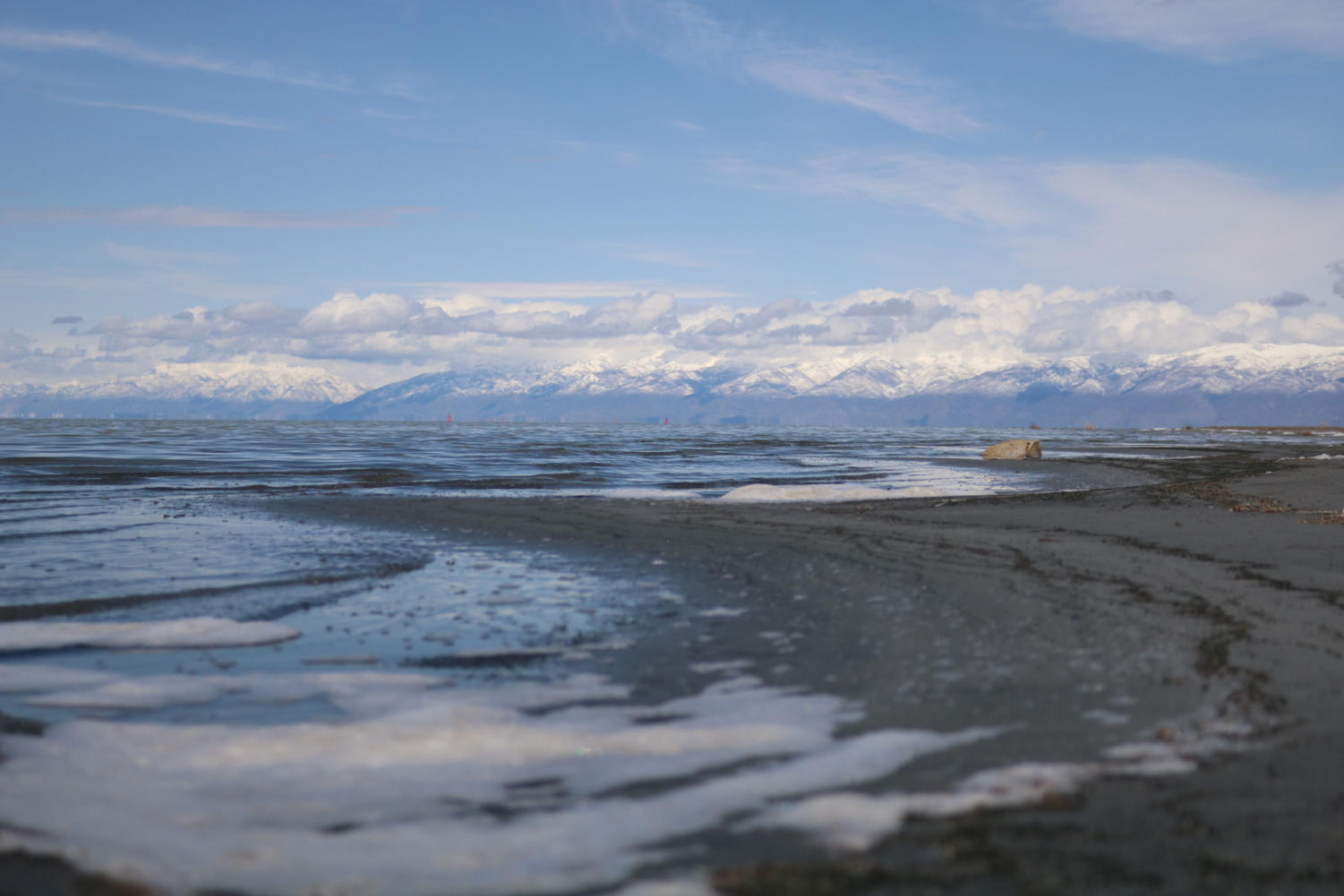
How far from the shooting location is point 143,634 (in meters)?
7.69

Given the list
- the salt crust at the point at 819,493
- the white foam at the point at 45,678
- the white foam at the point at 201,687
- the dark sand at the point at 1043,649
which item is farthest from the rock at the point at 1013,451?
the white foam at the point at 45,678

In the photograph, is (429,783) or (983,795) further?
(429,783)

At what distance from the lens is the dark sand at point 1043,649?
3633 millimetres

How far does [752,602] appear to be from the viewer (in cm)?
921

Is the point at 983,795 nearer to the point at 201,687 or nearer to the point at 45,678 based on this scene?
the point at 201,687

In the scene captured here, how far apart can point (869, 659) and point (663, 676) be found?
1585mm

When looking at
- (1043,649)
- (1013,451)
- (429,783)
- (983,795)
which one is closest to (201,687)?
(429,783)

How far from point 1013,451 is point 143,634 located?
40.4m

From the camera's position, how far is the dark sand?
363 centimetres

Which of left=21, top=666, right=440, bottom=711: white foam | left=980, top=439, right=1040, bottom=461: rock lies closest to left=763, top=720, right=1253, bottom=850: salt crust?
left=21, top=666, right=440, bottom=711: white foam

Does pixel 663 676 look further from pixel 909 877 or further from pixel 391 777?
pixel 909 877

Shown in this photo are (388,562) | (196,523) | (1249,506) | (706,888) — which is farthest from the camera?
(1249,506)

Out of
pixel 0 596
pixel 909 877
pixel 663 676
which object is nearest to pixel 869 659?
pixel 663 676

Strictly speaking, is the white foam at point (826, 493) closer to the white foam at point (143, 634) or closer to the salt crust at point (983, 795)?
the white foam at point (143, 634)
